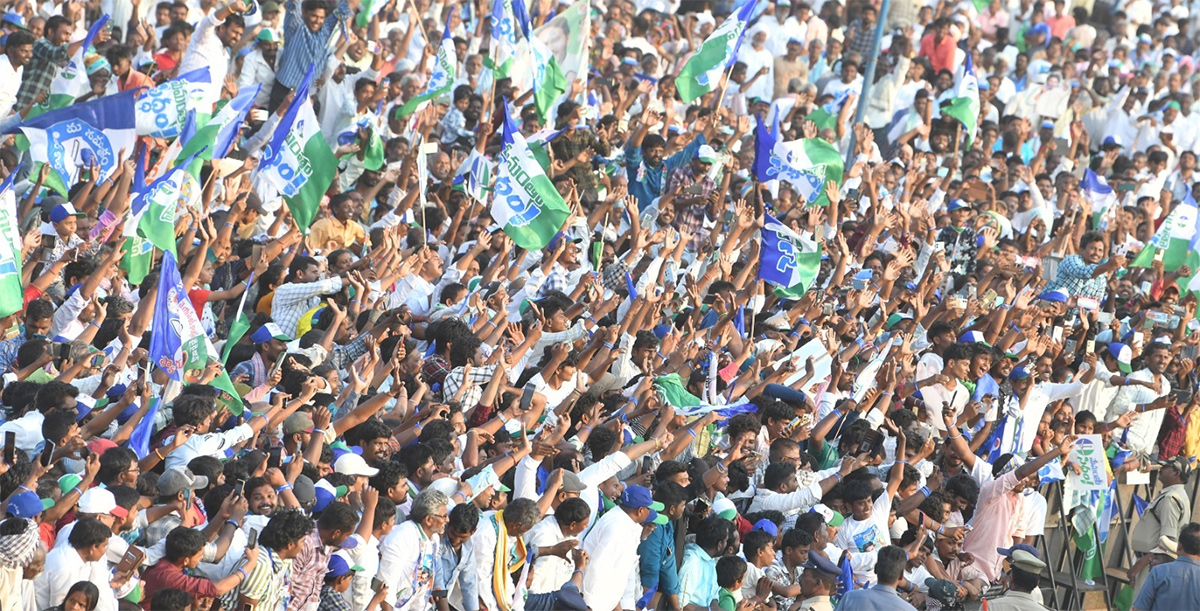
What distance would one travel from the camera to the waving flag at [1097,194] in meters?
16.9

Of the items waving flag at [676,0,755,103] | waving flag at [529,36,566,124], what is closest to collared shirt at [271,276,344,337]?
waving flag at [529,36,566,124]

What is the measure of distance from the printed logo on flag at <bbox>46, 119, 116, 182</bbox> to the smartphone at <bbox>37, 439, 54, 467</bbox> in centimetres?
325

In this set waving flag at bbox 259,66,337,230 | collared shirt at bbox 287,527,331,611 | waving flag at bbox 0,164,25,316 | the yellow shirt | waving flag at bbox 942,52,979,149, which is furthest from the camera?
waving flag at bbox 942,52,979,149

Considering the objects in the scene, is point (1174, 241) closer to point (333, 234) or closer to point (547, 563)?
point (333, 234)

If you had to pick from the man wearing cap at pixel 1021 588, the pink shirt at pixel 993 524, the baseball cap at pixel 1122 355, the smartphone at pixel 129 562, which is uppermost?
the smartphone at pixel 129 562

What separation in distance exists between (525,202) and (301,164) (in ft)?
4.60

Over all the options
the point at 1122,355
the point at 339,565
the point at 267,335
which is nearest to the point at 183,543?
the point at 339,565

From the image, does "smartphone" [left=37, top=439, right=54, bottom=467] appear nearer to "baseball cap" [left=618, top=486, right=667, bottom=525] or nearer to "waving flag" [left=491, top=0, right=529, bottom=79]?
"baseball cap" [left=618, top=486, right=667, bottom=525]

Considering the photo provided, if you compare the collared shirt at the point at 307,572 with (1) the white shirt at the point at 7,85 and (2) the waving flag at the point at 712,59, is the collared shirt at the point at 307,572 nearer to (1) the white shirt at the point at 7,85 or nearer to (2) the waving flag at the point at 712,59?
(1) the white shirt at the point at 7,85

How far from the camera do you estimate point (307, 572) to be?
7918 millimetres

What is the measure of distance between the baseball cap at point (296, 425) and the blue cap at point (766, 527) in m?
2.34

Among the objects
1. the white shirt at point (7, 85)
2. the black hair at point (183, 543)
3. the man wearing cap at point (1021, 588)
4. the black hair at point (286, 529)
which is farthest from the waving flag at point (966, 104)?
the black hair at point (183, 543)

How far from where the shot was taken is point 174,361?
898 centimetres

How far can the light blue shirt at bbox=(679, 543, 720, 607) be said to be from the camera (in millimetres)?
9398
